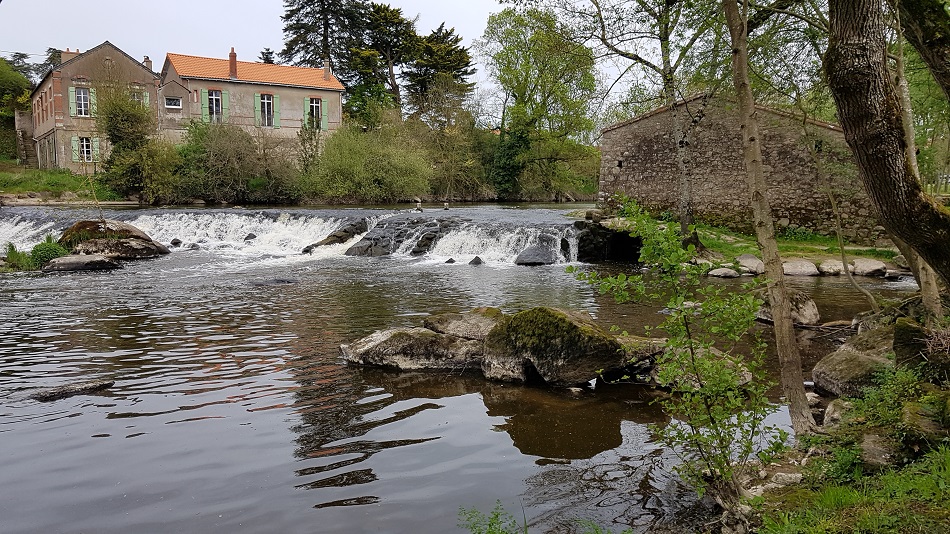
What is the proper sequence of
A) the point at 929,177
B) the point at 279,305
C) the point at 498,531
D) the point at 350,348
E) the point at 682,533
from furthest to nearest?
the point at 929,177 < the point at 279,305 < the point at 350,348 < the point at 682,533 < the point at 498,531

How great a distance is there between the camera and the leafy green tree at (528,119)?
128 feet

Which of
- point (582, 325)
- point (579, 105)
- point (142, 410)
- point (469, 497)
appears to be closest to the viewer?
point (469, 497)

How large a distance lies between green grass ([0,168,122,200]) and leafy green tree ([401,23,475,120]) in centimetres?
2035

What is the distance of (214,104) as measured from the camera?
140 ft

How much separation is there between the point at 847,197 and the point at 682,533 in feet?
53.9

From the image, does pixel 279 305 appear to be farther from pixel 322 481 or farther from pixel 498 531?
pixel 498 531

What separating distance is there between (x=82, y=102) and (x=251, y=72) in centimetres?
1121

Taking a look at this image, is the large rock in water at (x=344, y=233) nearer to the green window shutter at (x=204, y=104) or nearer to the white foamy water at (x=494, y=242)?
the white foamy water at (x=494, y=242)

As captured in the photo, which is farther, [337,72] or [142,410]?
[337,72]

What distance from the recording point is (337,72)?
174 ft

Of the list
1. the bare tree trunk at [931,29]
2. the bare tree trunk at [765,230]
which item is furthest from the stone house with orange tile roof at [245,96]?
the bare tree trunk at [931,29]

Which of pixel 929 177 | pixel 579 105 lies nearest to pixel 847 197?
pixel 929 177

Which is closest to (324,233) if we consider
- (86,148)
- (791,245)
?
(791,245)

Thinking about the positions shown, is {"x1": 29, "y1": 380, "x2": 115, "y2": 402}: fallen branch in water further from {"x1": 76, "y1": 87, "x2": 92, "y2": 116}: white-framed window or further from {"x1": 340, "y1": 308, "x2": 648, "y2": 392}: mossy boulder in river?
{"x1": 76, "y1": 87, "x2": 92, "y2": 116}: white-framed window
